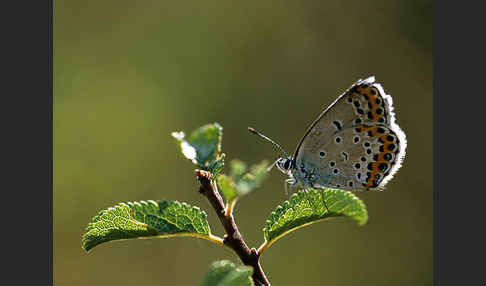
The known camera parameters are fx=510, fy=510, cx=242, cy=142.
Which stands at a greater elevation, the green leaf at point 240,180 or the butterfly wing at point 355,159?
the butterfly wing at point 355,159

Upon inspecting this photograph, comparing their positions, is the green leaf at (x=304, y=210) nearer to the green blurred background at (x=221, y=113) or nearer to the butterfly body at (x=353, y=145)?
the butterfly body at (x=353, y=145)

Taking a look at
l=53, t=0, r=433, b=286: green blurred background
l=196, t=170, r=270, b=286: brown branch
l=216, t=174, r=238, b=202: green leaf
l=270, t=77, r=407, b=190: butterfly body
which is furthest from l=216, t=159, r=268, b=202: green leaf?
l=53, t=0, r=433, b=286: green blurred background

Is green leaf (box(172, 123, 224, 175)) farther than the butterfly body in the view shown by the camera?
No

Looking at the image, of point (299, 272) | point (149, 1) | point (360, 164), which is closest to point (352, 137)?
point (360, 164)

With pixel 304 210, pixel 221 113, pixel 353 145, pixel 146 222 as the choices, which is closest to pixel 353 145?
pixel 353 145

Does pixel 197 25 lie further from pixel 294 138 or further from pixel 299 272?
pixel 299 272

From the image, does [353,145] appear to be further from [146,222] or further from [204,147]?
[146,222]

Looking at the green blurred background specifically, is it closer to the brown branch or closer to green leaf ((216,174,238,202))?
the brown branch

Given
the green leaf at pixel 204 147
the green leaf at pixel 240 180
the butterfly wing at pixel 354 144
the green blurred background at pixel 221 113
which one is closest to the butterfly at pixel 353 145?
the butterfly wing at pixel 354 144
